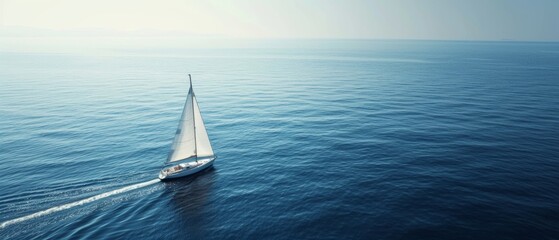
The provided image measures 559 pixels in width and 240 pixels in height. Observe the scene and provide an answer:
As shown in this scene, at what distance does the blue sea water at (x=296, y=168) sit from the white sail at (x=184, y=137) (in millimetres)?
4189

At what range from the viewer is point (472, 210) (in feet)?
122

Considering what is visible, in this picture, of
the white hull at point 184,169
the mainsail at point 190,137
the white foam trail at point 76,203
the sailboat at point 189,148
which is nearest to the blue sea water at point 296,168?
the white foam trail at point 76,203

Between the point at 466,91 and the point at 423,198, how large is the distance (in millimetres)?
84319

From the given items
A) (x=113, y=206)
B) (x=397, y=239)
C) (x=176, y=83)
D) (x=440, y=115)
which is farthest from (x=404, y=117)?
(x=176, y=83)

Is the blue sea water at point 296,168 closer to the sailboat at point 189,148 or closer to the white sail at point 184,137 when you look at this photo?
the sailboat at point 189,148

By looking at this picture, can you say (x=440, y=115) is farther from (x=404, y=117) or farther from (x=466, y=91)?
(x=466, y=91)

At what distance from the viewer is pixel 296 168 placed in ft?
167

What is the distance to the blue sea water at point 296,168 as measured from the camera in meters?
35.7

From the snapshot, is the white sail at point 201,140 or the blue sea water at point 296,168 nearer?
the blue sea water at point 296,168

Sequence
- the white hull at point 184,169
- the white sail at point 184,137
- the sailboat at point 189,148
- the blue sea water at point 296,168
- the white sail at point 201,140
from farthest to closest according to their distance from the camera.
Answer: the white sail at point 201,140
the white sail at point 184,137
the sailboat at point 189,148
the white hull at point 184,169
the blue sea water at point 296,168

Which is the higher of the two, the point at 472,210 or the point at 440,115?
the point at 440,115

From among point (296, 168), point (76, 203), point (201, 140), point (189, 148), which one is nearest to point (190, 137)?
point (189, 148)

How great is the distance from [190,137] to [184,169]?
520cm

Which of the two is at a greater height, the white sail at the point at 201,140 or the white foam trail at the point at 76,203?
the white sail at the point at 201,140
